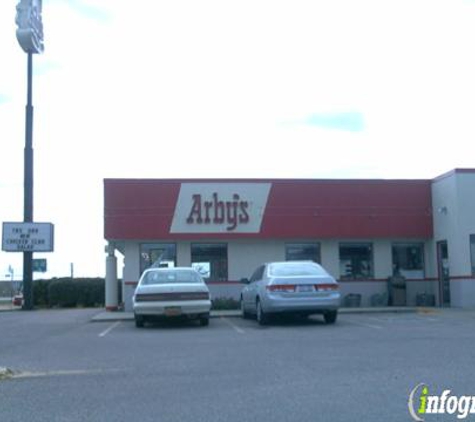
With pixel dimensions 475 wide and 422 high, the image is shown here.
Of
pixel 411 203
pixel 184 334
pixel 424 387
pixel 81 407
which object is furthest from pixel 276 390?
pixel 411 203

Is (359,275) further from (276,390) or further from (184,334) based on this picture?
(276,390)

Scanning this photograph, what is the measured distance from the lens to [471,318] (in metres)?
19.8

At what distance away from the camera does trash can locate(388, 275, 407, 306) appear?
26641mm

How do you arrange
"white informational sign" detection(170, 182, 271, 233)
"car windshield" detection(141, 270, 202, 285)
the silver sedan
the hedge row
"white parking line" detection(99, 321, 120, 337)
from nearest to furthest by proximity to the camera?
"white parking line" detection(99, 321, 120, 337), the silver sedan, "car windshield" detection(141, 270, 202, 285), "white informational sign" detection(170, 182, 271, 233), the hedge row

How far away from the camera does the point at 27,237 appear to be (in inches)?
1297

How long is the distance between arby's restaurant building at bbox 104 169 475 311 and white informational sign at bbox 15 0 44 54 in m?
10.9

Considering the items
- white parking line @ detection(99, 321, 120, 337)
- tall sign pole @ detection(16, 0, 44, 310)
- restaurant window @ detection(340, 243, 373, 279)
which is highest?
tall sign pole @ detection(16, 0, 44, 310)

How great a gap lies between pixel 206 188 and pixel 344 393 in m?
18.7

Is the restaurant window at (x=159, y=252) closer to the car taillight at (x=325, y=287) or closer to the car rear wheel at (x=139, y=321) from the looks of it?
the car rear wheel at (x=139, y=321)

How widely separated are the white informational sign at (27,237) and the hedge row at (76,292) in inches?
83.5

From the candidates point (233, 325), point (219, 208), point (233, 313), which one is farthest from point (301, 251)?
point (233, 325)

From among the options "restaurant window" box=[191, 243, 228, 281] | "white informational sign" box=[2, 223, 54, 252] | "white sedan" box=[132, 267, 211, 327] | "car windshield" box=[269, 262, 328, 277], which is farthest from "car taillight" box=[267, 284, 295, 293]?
"white informational sign" box=[2, 223, 54, 252]

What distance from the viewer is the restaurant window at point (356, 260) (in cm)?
2755

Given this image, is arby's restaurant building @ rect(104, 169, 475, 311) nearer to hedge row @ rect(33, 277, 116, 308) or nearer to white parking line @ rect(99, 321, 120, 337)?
white parking line @ rect(99, 321, 120, 337)
